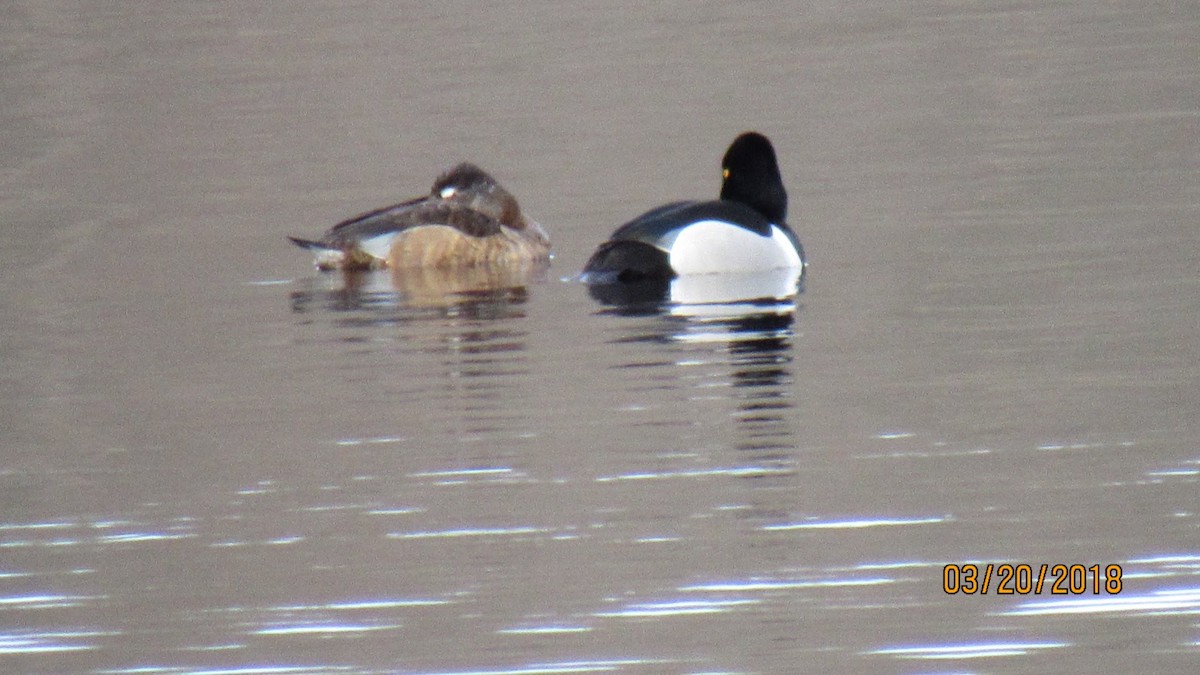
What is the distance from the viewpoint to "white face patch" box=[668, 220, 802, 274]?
14.6 m

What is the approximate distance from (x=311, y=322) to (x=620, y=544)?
230 inches

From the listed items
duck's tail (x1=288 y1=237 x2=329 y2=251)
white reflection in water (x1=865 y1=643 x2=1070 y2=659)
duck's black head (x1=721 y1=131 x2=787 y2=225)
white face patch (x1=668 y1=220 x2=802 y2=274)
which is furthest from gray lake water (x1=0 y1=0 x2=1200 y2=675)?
duck's black head (x1=721 y1=131 x2=787 y2=225)

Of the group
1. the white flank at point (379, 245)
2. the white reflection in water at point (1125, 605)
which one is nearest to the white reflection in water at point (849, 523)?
the white reflection in water at point (1125, 605)

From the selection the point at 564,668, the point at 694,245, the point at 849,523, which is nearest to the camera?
the point at 564,668

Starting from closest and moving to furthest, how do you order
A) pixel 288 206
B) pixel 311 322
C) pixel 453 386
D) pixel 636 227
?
pixel 453 386
pixel 311 322
pixel 636 227
pixel 288 206

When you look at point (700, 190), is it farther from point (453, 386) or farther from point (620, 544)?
point (620, 544)

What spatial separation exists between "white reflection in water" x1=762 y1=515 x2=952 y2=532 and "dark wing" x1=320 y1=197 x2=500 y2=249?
27.3 ft

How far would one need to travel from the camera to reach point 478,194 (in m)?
17.4

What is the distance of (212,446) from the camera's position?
Answer: 33.3ft

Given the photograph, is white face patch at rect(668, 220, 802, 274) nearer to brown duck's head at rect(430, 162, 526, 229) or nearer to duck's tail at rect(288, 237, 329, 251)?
brown duck's head at rect(430, 162, 526, 229)

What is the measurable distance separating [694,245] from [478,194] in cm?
320

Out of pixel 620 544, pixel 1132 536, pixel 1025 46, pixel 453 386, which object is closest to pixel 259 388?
pixel 453 386
